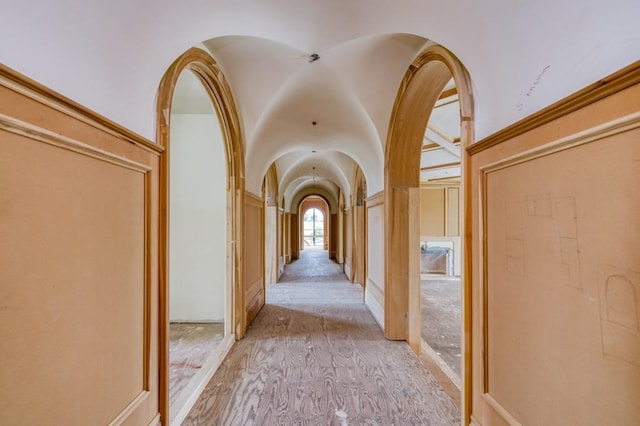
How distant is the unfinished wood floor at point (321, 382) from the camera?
6.28 feet

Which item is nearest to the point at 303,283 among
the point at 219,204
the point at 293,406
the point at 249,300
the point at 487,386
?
the point at 249,300

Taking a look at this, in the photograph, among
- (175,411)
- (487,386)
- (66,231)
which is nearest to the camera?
(66,231)

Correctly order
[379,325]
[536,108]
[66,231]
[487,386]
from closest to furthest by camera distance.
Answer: [66,231], [536,108], [487,386], [379,325]

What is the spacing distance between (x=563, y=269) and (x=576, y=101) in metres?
0.57

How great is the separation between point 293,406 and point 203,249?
2.30m

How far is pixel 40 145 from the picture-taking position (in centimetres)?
89

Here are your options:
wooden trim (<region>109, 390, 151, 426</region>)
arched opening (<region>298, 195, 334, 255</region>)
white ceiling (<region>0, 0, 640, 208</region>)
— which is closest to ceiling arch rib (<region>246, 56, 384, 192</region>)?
white ceiling (<region>0, 0, 640, 208</region>)

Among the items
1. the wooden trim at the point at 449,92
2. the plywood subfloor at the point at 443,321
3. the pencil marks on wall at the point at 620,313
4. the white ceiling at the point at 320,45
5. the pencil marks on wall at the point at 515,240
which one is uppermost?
the wooden trim at the point at 449,92

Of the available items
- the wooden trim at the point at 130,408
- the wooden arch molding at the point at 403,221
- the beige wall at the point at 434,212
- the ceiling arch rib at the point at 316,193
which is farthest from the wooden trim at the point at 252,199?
the ceiling arch rib at the point at 316,193

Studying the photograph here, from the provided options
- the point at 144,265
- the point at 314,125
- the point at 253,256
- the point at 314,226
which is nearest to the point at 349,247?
the point at 253,256

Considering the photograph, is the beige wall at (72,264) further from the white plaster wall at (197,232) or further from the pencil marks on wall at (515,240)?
the white plaster wall at (197,232)

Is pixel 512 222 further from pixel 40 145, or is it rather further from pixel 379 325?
pixel 379 325

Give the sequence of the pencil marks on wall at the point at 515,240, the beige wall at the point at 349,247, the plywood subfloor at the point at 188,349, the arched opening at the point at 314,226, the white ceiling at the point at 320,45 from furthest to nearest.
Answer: the arched opening at the point at 314,226 < the beige wall at the point at 349,247 < the plywood subfloor at the point at 188,349 < the pencil marks on wall at the point at 515,240 < the white ceiling at the point at 320,45

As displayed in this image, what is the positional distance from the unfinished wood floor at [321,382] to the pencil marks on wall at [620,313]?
1437 millimetres
